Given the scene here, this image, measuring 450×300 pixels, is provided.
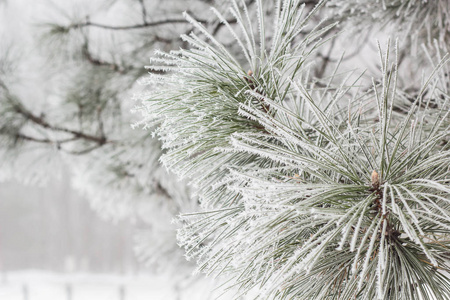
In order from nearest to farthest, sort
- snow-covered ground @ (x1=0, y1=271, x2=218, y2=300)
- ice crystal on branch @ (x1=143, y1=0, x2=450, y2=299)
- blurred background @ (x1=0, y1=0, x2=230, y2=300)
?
ice crystal on branch @ (x1=143, y1=0, x2=450, y2=299) → blurred background @ (x1=0, y1=0, x2=230, y2=300) → snow-covered ground @ (x1=0, y1=271, x2=218, y2=300)

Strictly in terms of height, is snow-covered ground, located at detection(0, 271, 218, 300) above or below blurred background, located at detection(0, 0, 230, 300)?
below

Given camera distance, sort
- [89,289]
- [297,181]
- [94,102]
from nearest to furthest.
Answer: [297,181] → [94,102] → [89,289]

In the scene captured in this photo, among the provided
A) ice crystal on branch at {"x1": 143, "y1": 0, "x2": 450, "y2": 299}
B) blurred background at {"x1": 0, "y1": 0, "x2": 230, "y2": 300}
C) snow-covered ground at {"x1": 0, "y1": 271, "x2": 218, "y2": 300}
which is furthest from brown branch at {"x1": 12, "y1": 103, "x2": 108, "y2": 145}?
snow-covered ground at {"x1": 0, "y1": 271, "x2": 218, "y2": 300}

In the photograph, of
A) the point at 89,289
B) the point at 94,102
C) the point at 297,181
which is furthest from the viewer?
the point at 89,289

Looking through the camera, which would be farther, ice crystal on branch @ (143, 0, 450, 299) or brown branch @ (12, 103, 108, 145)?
brown branch @ (12, 103, 108, 145)

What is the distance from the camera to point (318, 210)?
198 millimetres

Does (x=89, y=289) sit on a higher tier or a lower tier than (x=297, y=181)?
lower

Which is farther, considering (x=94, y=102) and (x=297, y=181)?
(x=94, y=102)

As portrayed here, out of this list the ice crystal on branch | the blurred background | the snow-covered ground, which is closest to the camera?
the ice crystal on branch

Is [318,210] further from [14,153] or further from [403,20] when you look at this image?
[14,153]

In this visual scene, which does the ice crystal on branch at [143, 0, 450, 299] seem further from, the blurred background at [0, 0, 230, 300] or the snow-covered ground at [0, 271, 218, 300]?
the snow-covered ground at [0, 271, 218, 300]

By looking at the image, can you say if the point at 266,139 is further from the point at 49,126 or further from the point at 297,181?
the point at 49,126

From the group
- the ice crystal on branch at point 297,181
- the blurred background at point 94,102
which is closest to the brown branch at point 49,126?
the blurred background at point 94,102

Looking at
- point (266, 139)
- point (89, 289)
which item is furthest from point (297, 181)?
point (89, 289)
